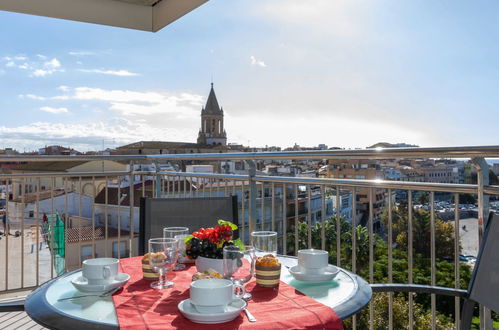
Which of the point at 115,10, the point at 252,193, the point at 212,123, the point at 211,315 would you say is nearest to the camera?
the point at 211,315

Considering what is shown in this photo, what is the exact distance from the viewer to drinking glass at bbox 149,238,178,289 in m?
1.33

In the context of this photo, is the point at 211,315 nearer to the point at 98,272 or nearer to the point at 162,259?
the point at 162,259

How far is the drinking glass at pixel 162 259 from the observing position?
4.35 ft

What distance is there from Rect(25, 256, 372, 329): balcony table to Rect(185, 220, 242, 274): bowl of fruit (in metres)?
0.23

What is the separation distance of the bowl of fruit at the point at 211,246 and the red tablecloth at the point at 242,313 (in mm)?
96

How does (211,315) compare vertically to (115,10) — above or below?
below

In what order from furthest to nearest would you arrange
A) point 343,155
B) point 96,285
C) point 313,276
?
point 343,155 → point 313,276 → point 96,285

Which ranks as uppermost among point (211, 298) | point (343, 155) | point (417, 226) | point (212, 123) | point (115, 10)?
point (212, 123)

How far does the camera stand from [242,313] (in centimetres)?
107

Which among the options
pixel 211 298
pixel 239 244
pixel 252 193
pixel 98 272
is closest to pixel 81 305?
pixel 98 272

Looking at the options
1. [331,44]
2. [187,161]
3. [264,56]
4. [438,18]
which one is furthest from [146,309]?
[264,56]

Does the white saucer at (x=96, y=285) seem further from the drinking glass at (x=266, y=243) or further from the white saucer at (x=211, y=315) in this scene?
the drinking glass at (x=266, y=243)

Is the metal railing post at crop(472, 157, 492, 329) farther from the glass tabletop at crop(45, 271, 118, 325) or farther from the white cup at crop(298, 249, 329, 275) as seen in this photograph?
the glass tabletop at crop(45, 271, 118, 325)

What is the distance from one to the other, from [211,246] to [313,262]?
0.36 metres
